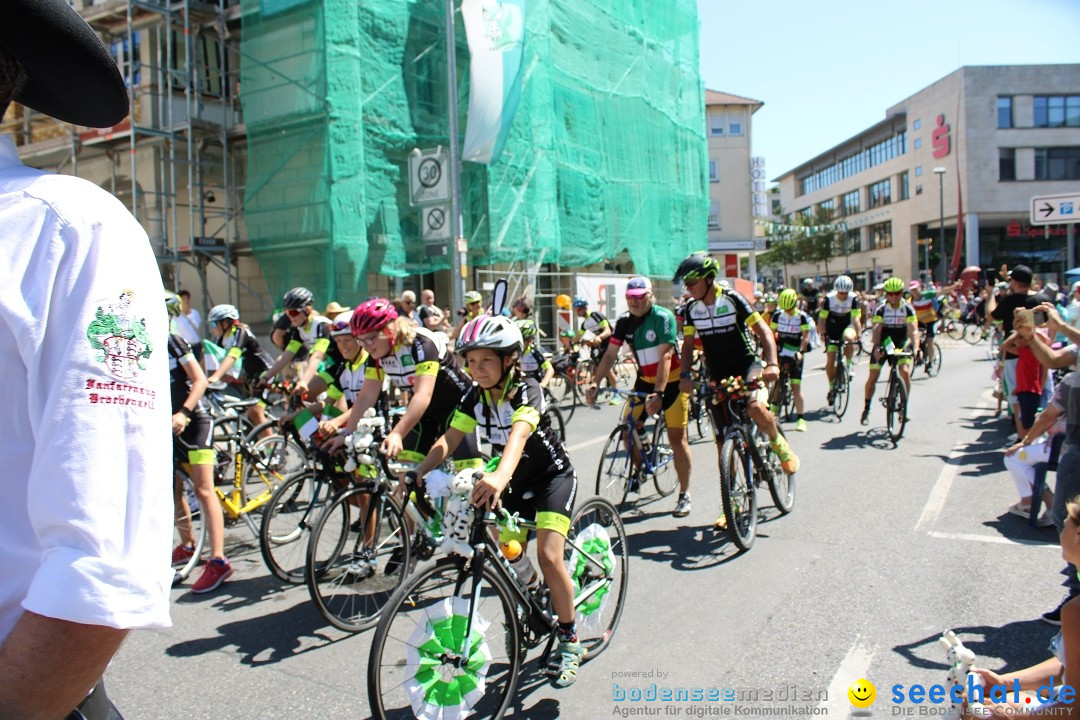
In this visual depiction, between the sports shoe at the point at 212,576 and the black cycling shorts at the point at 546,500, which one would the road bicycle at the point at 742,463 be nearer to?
the black cycling shorts at the point at 546,500

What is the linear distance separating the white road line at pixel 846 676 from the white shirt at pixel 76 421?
11.3ft

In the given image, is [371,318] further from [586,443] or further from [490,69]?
[490,69]

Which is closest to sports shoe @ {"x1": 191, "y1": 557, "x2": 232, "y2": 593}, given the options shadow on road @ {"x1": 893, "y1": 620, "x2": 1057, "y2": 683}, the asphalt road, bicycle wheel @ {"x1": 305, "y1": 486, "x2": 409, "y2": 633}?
the asphalt road

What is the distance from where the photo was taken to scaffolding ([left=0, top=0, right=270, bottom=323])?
58.5 ft

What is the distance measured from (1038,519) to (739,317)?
9.65 feet

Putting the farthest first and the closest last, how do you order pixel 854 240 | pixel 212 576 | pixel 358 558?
pixel 854 240, pixel 212 576, pixel 358 558

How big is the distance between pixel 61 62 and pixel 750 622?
4.49 meters

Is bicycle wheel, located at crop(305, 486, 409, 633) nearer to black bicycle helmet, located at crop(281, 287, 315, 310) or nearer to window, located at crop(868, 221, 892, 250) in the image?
black bicycle helmet, located at crop(281, 287, 315, 310)

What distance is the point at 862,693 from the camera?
3717mm

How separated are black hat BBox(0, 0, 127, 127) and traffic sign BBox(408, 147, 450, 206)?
15384 mm

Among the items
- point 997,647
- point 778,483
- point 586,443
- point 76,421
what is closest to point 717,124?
point 586,443

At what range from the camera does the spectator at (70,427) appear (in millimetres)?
1003

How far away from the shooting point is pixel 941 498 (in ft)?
24.2

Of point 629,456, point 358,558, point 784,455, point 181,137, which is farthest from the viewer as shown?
point 181,137
